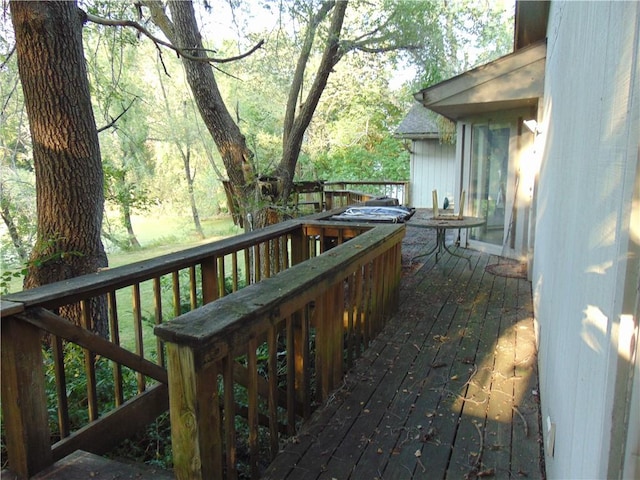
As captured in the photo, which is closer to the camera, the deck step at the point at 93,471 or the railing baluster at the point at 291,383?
the deck step at the point at 93,471

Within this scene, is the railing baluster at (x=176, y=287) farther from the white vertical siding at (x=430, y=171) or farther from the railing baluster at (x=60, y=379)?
the white vertical siding at (x=430, y=171)

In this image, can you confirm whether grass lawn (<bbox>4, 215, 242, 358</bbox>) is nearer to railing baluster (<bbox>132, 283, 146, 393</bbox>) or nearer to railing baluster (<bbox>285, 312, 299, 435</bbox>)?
Answer: railing baluster (<bbox>132, 283, 146, 393</bbox>)

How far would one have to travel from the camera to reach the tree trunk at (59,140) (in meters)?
3.40

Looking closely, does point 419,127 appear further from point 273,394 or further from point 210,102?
point 273,394

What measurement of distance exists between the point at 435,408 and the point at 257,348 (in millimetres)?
1091

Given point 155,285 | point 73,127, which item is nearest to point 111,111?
point 73,127

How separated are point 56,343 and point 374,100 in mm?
18148

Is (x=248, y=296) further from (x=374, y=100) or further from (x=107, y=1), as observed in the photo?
(x=374, y=100)

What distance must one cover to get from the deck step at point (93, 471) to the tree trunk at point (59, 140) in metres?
1.79

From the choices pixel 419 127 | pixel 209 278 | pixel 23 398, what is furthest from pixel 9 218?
pixel 419 127

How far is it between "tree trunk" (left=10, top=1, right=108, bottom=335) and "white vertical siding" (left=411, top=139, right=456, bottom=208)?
1112 centimetres

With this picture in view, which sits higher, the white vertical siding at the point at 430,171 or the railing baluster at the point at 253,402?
the white vertical siding at the point at 430,171

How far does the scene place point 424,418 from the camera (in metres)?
2.42

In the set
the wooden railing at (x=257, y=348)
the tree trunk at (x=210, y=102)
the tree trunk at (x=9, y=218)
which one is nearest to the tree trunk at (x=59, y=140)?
the wooden railing at (x=257, y=348)
